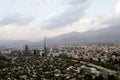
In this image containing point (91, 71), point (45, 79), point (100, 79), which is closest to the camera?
point (100, 79)

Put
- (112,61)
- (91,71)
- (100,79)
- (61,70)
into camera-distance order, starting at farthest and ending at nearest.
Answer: (112,61) → (61,70) → (91,71) → (100,79)

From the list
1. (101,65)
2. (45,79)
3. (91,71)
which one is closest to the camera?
(45,79)

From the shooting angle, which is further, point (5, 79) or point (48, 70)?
point (48, 70)

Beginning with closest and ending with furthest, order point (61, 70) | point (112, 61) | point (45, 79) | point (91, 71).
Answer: point (45, 79) < point (91, 71) < point (61, 70) < point (112, 61)

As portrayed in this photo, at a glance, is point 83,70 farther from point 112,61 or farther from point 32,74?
point 112,61

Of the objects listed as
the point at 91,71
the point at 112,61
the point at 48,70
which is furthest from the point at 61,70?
the point at 112,61

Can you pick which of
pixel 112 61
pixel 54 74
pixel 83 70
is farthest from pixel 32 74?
pixel 112 61

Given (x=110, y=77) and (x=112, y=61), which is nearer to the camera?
(x=110, y=77)

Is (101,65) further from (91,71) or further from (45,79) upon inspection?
(45,79)

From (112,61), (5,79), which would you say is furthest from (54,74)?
(112,61)
